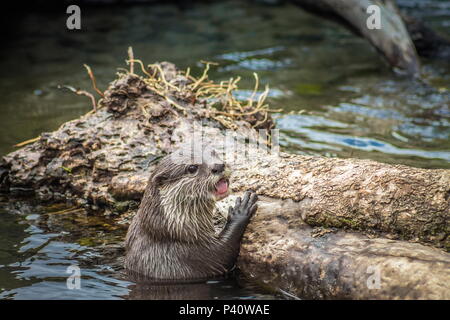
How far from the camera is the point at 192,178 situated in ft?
12.0

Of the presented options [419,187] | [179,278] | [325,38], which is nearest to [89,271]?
[179,278]

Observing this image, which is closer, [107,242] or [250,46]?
[107,242]

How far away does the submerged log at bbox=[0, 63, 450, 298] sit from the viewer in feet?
10.6

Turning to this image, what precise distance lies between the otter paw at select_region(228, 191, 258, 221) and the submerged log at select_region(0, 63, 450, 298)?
68 mm

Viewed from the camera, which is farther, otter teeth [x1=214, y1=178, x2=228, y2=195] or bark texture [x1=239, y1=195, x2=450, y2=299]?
otter teeth [x1=214, y1=178, x2=228, y2=195]

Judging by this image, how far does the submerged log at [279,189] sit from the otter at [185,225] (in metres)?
0.18

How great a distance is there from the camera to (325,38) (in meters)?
11.0

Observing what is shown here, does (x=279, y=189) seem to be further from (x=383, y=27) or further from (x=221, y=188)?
(x=383, y=27)

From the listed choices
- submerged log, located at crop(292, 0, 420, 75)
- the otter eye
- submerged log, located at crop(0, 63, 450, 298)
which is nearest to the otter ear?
the otter eye

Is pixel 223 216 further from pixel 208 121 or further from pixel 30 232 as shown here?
pixel 30 232

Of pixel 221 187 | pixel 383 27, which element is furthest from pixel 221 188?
pixel 383 27

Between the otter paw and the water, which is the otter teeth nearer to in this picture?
the otter paw

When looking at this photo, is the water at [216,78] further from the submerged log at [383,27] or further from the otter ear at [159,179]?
the otter ear at [159,179]
